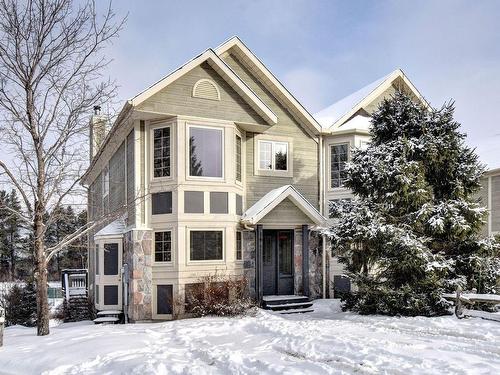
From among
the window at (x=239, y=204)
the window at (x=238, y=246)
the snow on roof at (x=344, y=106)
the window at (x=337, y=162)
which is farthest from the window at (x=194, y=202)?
the snow on roof at (x=344, y=106)

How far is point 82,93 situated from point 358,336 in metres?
8.37

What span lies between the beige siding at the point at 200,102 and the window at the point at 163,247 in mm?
3560

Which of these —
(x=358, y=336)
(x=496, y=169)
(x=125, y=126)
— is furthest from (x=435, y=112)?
(x=125, y=126)

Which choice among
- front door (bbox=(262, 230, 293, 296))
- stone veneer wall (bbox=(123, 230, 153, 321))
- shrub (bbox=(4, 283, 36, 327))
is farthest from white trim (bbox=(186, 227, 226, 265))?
shrub (bbox=(4, 283, 36, 327))

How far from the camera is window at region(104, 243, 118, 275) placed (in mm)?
13578

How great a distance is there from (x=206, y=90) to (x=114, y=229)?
5.30m

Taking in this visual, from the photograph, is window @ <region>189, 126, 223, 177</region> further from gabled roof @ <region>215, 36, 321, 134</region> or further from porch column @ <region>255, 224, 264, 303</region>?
gabled roof @ <region>215, 36, 321, 134</region>

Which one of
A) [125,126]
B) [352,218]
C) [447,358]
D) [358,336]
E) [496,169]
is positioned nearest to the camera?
[447,358]

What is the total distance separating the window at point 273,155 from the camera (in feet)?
49.0

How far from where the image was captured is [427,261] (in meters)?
10.8

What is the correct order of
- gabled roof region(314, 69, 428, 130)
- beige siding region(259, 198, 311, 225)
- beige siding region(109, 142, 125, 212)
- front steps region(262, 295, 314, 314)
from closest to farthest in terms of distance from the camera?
front steps region(262, 295, 314, 314), beige siding region(259, 198, 311, 225), beige siding region(109, 142, 125, 212), gabled roof region(314, 69, 428, 130)

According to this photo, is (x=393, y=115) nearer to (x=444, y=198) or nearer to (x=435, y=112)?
(x=435, y=112)

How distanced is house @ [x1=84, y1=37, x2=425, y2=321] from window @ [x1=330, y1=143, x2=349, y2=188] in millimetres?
37

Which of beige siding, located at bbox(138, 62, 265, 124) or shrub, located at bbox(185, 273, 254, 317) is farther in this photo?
beige siding, located at bbox(138, 62, 265, 124)
